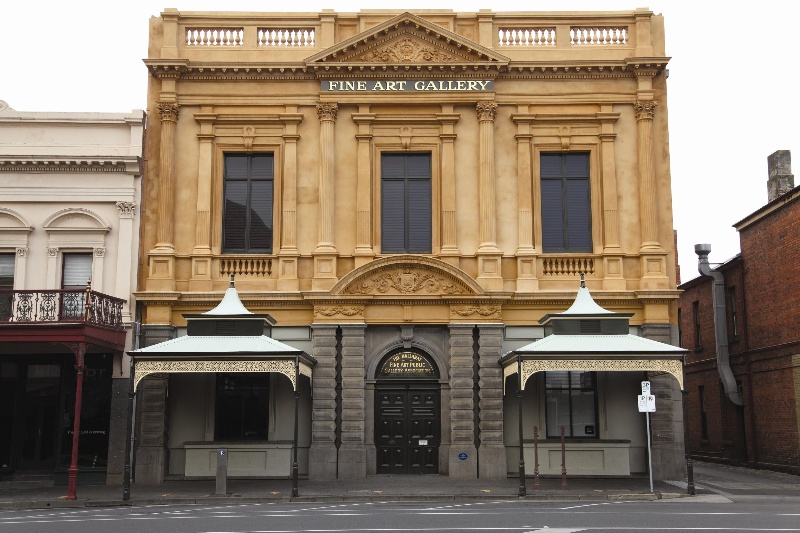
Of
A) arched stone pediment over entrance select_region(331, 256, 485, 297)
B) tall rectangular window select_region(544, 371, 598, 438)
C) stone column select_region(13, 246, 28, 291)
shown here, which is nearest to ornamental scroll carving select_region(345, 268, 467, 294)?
arched stone pediment over entrance select_region(331, 256, 485, 297)

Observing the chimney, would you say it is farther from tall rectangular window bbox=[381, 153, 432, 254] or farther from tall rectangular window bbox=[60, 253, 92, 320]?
tall rectangular window bbox=[60, 253, 92, 320]

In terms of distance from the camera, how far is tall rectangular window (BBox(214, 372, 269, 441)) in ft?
82.0

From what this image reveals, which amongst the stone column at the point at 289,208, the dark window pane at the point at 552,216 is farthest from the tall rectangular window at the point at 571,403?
the stone column at the point at 289,208

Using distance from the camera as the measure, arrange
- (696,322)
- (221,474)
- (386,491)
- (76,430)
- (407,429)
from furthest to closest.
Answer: (696,322) → (407,429) → (76,430) → (221,474) → (386,491)

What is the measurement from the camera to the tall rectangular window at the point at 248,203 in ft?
85.6

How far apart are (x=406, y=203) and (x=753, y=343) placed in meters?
12.6

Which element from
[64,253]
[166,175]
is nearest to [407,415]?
[166,175]

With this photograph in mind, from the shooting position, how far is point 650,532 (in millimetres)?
13438

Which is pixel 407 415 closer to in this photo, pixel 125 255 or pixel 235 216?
pixel 235 216

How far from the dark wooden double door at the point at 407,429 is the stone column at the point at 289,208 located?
3982 millimetres

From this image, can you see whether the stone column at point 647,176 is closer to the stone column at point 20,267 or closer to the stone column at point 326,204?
the stone column at point 326,204

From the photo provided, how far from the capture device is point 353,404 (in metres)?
24.5

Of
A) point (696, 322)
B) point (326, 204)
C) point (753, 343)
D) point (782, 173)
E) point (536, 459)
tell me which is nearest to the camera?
point (536, 459)

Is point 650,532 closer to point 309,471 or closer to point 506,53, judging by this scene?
point 309,471
